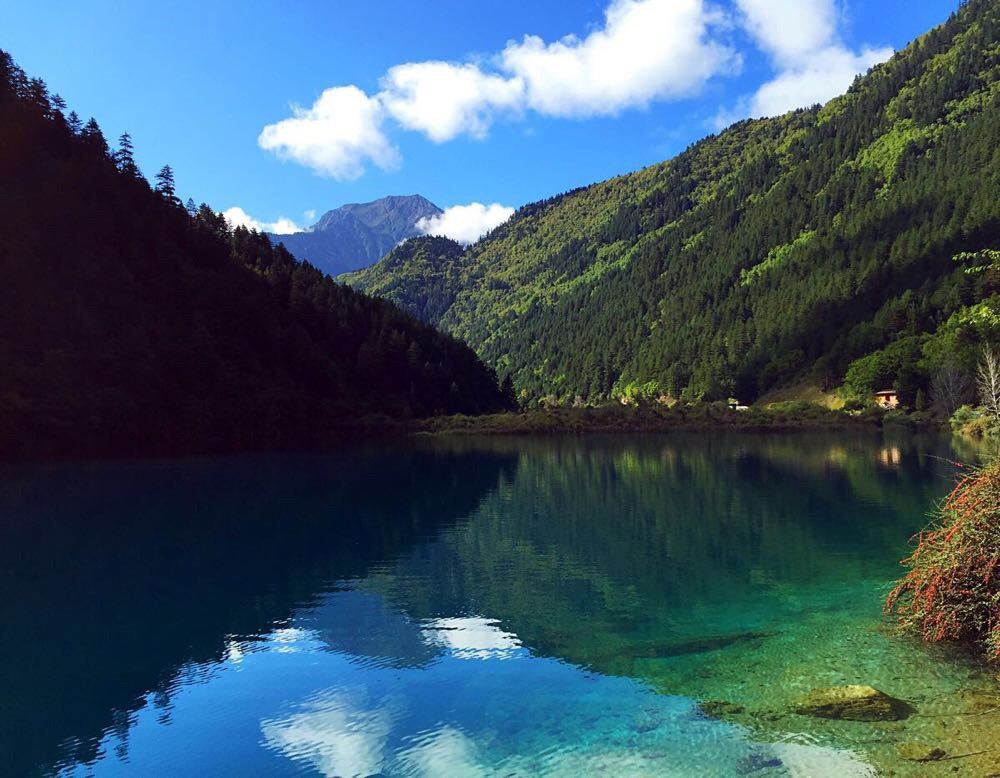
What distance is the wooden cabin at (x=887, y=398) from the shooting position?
500 feet

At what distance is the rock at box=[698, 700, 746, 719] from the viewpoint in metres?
14.5

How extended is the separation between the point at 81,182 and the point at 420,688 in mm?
130485

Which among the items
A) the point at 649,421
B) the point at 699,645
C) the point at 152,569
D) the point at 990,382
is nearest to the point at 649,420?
the point at 649,421

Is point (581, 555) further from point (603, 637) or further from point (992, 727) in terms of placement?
point (992, 727)

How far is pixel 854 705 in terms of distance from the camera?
552 inches

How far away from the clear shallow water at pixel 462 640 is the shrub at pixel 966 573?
Answer: 104 centimetres

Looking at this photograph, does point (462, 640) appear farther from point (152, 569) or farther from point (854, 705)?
point (152, 569)

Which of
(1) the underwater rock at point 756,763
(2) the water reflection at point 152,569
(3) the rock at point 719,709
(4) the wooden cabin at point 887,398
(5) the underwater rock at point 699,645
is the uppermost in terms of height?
(4) the wooden cabin at point 887,398

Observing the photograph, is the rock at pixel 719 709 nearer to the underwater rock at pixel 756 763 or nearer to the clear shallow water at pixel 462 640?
the clear shallow water at pixel 462 640

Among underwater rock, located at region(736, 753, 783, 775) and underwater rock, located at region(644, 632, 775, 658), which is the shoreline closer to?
underwater rock, located at region(644, 632, 775, 658)

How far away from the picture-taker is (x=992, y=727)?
12789 mm

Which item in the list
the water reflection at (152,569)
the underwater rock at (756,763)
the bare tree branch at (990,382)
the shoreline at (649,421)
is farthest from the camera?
the shoreline at (649,421)

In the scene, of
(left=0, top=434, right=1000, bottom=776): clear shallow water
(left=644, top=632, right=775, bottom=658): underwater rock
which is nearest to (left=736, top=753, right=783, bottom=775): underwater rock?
(left=0, top=434, right=1000, bottom=776): clear shallow water

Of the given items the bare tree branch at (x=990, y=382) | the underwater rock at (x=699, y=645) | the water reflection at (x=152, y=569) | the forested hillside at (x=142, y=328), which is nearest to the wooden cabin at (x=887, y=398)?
the bare tree branch at (x=990, y=382)
